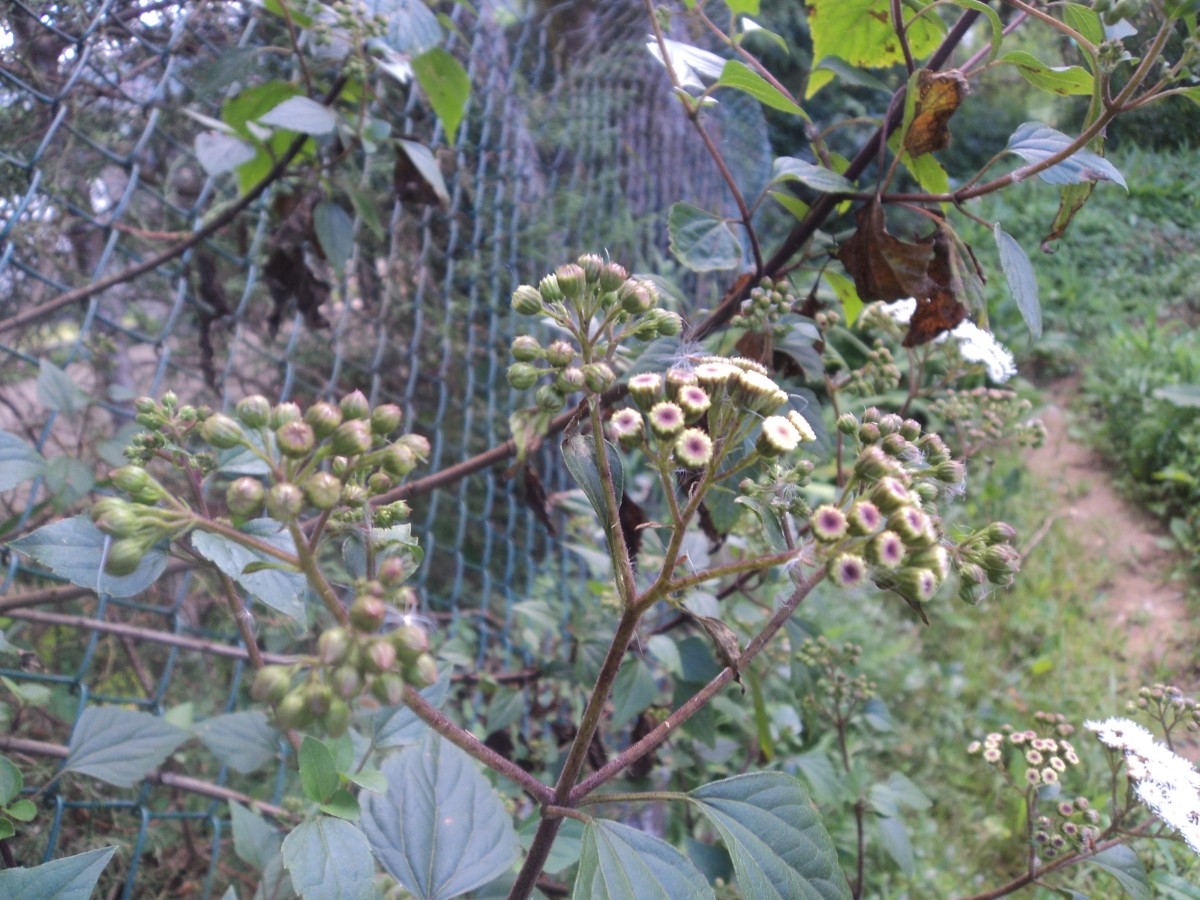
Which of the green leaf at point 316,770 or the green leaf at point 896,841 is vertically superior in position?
the green leaf at point 316,770

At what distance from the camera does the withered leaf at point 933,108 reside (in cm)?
109

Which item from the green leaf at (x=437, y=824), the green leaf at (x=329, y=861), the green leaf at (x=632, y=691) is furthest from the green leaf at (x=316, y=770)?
the green leaf at (x=632, y=691)

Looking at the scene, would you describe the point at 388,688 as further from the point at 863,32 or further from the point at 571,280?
the point at 863,32

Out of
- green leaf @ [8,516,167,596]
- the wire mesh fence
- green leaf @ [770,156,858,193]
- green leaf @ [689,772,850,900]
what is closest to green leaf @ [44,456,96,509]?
the wire mesh fence

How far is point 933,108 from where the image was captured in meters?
1.13

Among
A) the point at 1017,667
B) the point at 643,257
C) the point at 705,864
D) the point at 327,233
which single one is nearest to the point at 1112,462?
the point at 1017,667

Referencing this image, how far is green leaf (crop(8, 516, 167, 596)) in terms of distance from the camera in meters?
0.87

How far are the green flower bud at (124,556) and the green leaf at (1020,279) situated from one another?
111 centimetres

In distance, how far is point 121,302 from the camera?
2.27 metres

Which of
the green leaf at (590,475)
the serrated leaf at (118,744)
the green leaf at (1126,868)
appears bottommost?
the green leaf at (1126,868)

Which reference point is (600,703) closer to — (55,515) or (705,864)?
(705,864)

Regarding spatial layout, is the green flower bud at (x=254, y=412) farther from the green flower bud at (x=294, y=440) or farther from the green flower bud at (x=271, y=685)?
the green flower bud at (x=271, y=685)

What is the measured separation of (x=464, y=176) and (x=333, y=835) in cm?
235

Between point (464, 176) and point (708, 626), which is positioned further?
point (464, 176)
